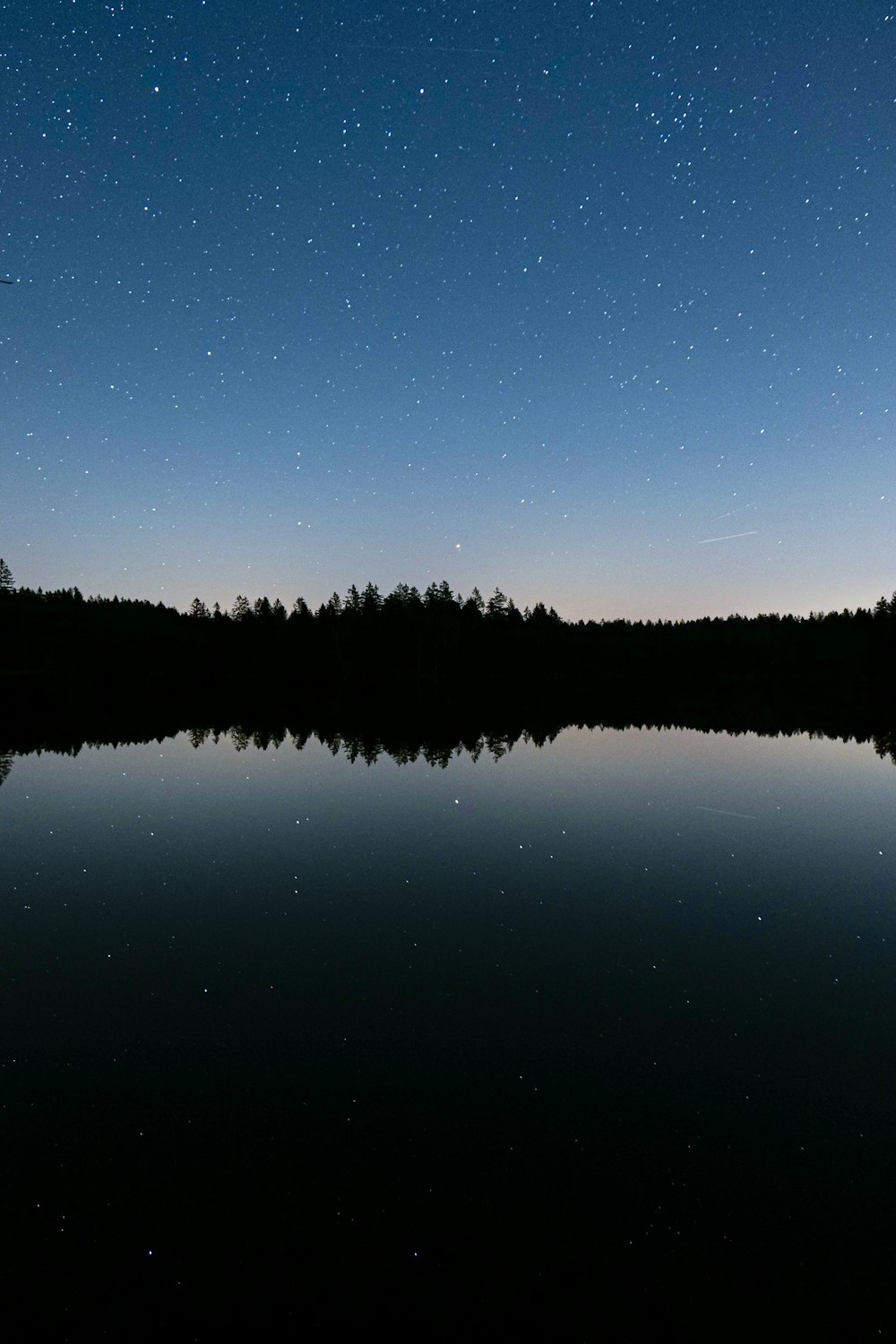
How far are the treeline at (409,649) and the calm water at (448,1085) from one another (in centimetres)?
8706

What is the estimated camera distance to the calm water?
4.54 metres

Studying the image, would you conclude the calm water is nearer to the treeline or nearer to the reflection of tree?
the reflection of tree

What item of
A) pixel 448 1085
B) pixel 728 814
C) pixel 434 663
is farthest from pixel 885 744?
pixel 434 663

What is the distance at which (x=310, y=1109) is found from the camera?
20.1ft

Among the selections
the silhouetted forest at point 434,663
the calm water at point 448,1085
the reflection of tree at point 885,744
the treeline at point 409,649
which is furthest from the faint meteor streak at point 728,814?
the treeline at point 409,649

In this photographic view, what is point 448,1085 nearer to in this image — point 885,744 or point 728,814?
point 728,814

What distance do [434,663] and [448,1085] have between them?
120 m

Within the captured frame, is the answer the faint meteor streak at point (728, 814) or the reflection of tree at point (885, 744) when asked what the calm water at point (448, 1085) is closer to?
the faint meteor streak at point (728, 814)

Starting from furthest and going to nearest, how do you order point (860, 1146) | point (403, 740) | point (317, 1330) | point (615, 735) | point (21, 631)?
point (21, 631)
point (615, 735)
point (403, 740)
point (860, 1146)
point (317, 1330)

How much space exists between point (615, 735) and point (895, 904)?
89.0 feet

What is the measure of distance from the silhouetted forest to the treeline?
0.39 metres

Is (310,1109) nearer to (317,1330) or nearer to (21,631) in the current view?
(317,1330)

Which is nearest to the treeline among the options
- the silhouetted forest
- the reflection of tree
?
the silhouetted forest

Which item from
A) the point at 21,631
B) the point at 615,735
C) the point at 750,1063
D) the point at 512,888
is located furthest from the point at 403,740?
the point at 21,631
